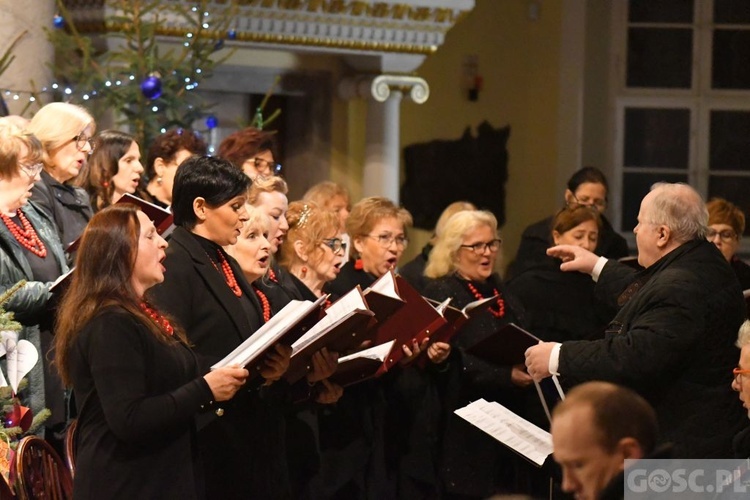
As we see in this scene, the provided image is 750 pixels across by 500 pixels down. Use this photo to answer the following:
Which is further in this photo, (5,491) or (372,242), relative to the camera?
(372,242)

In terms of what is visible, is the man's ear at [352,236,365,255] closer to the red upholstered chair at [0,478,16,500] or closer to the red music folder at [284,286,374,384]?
the red music folder at [284,286,374,384]

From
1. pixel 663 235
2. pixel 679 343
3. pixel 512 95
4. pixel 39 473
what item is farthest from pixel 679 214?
pixel 512 95

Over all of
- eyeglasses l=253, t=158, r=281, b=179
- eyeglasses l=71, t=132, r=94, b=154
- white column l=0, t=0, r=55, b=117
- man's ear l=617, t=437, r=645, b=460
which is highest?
white column l=0, t=0, r=55, b=117

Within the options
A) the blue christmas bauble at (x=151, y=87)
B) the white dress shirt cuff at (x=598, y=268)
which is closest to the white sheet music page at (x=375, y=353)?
the white dress shirt cuff at (x=598, y=268)

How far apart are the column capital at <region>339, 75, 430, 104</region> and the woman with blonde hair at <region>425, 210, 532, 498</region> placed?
9.83 ft

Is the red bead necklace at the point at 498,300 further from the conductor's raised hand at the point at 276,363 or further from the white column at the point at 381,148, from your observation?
the white column at the point at 381,148

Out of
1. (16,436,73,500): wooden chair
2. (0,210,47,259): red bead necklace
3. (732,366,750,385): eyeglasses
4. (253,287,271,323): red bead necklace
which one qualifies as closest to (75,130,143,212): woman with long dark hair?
(0,210,47,259): red bead necklace

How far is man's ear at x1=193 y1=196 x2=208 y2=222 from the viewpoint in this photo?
3958mm

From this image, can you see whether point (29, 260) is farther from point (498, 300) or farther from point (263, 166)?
point (498, 300)

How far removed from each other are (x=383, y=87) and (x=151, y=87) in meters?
2.55

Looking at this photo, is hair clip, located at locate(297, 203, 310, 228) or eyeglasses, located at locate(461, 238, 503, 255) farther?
eyeglasses, located at locate(461, 238, 503, 255)

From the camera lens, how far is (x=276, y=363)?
3.74m

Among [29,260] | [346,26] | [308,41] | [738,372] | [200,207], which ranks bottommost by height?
[738,372]

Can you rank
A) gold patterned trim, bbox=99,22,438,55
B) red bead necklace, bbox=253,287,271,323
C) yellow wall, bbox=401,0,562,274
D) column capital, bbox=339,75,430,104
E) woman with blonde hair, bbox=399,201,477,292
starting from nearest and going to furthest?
red bead necklace, bbox=253,287,271,323 < woman with blonde hair, bbox=399,201,477,292 < gold patterned trim, bbox=99,22,438,55 < column capital, bbox=339,75,430,104 < yellow wall, bbox=401,0,562,274
